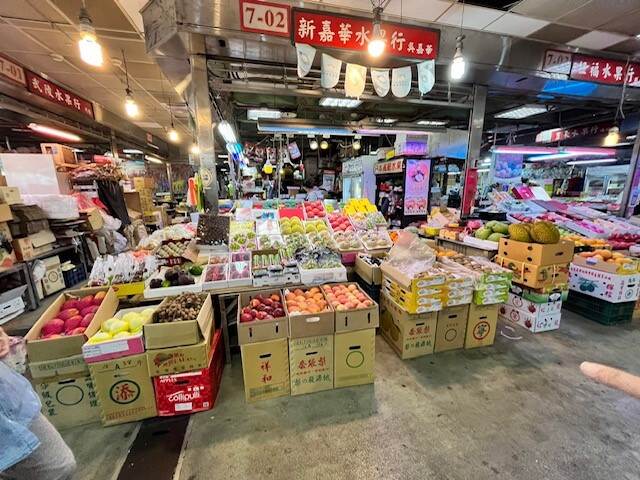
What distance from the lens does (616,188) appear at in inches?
513

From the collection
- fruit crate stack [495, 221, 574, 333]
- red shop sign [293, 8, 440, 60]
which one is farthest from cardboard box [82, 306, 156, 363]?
fruit crate stack [495, 221, 574, 333]

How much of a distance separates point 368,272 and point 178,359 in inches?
86.1

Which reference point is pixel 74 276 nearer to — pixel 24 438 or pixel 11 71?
pixel 11 71

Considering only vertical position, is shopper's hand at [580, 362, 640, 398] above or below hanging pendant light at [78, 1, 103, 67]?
below

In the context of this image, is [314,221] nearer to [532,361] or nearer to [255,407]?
[255,407]

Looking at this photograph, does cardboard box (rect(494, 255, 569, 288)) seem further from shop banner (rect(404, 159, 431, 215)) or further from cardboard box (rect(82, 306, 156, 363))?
shop banner (rect(404, 159, 431, 215))

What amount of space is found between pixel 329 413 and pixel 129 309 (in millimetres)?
2036

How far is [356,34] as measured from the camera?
3.23m

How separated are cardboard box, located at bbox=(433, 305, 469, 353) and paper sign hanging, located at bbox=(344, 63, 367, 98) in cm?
292

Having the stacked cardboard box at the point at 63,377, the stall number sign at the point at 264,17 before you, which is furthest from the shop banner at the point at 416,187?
the stacked cardboard box at the point at 63,377

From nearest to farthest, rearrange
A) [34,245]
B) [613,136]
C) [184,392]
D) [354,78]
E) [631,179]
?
[184,392]
[354,78]
[34,245]
[631,179]
[613,136]

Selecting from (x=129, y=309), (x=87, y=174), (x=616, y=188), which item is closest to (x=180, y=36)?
(x=129, y=309)

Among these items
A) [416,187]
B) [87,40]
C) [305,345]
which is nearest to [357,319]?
[305,345]

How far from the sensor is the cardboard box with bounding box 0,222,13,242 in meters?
3.83
